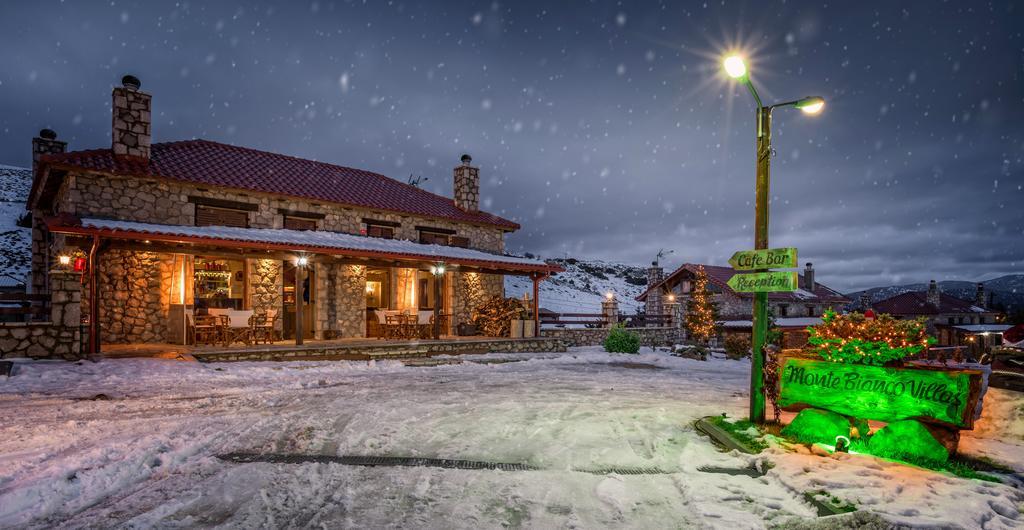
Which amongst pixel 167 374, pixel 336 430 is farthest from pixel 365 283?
pixel 336 430

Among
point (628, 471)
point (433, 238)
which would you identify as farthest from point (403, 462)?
point (433, 238)

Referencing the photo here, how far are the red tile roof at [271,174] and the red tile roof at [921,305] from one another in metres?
33.0

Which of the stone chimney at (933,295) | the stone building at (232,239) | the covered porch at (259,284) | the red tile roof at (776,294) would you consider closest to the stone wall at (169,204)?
the stone building at (232,239)

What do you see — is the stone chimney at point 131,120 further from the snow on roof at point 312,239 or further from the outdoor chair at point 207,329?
the outdoor chair at point 207,329

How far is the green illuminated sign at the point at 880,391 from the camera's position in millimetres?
4574

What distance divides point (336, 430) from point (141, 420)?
7.60 ft

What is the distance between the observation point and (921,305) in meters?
37.2

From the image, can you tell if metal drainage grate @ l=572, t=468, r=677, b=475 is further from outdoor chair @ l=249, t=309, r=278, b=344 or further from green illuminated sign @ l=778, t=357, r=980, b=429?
outdoor chair @ l=249, t=309, r=278, b=344

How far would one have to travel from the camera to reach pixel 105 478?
4.15 m

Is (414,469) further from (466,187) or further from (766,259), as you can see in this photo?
(466,187)

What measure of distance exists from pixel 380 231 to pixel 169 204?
604cm

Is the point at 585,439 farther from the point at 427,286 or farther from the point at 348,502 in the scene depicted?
the point at 427,286

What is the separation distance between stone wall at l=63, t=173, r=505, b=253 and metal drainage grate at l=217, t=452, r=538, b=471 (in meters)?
11.2

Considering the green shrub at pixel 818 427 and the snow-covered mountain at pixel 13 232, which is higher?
the snow-covered mountain at pixel 13 232
